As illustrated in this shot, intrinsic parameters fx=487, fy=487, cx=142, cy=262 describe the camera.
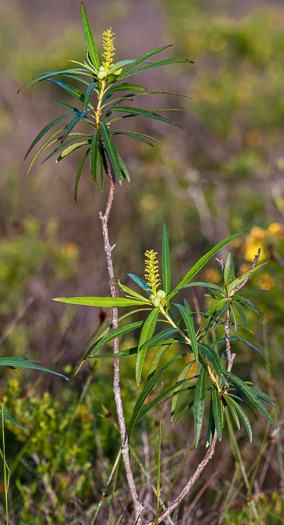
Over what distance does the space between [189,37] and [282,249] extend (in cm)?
664

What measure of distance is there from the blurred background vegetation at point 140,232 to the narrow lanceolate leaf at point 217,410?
36cm

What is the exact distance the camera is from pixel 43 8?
11781 mm

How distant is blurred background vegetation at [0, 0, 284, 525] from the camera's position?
1.59 m

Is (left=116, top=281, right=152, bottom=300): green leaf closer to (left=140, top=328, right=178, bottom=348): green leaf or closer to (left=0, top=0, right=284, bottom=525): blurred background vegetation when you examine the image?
(left=140, top=328, right=178, bottom=348): green leaf

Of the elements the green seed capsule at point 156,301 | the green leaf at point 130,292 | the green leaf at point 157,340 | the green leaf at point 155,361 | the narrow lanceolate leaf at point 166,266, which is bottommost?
the green leaf at point 155,361

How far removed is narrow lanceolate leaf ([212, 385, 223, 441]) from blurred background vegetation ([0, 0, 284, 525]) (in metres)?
0.36

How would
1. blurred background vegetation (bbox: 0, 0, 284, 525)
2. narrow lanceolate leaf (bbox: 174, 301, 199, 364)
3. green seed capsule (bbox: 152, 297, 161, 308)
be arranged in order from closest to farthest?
narrow lanceolate leaf (bbox: 174, 301, 199, 364) → green seed capsule (bbox: 152, 297, 161, 308) → blurred background vegetation (bbox: 0, 0, 284, 525)

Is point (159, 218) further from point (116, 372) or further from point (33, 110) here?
point (116, 372)

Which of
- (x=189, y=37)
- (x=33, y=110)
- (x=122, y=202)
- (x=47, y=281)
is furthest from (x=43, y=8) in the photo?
(x=47, y=281)

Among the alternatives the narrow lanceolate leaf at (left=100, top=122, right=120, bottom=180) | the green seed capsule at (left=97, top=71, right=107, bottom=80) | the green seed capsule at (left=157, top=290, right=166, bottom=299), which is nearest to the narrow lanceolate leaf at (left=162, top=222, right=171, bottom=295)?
the green seed capsule at (left=157, top=290, right=166, bottom=299)

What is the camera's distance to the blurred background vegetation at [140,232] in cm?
159

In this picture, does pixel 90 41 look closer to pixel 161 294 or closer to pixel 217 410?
pixel 161 294

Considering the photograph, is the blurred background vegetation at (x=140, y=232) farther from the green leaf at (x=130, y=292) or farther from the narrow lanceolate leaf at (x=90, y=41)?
the narrow lanceolate leaf at (x=90, y=41)

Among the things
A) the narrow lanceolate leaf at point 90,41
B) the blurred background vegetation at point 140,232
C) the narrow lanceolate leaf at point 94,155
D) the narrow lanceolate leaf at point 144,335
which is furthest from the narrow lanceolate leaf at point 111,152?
the blurred background vegetation at point 140,232
